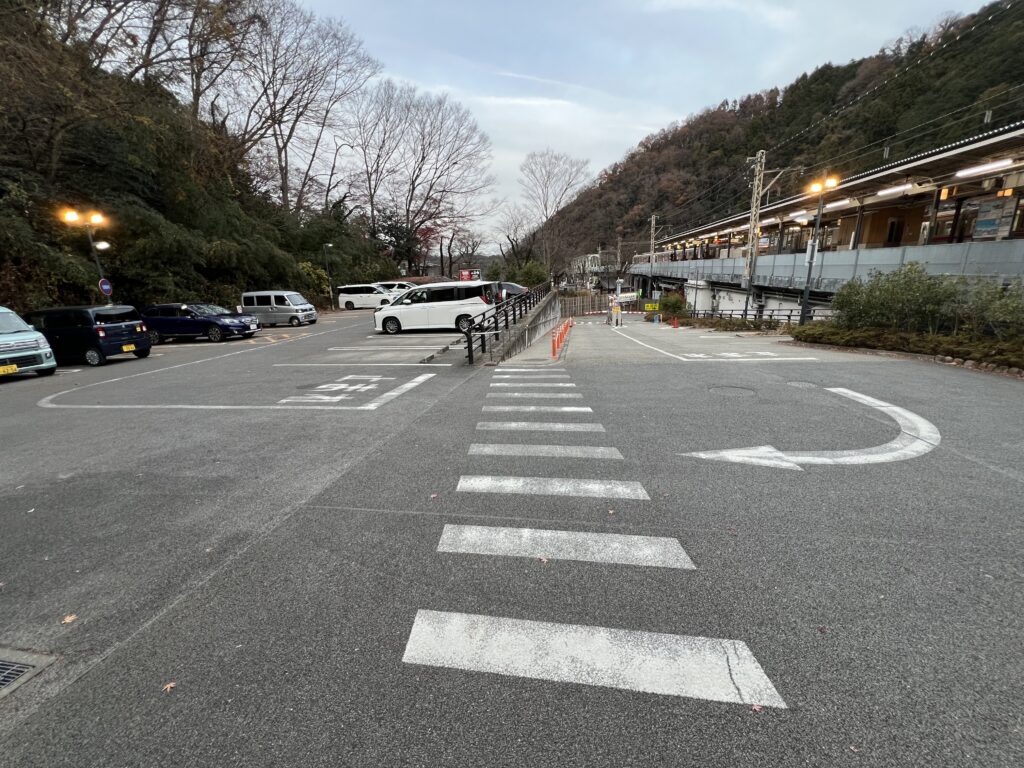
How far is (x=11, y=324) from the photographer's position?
1130cm

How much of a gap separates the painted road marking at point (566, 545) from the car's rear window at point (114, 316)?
50.2ft

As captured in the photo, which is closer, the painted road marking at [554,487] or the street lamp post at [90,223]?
the painted road marking at [554,487]

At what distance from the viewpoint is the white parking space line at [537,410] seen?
6.85m

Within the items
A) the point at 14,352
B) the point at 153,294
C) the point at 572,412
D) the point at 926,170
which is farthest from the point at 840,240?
the point at 153,294

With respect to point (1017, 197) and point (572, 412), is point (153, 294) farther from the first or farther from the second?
point (1017, 197)

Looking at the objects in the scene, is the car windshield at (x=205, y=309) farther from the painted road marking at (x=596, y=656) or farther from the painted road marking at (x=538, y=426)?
the painted road marking at (x=596, y=656)

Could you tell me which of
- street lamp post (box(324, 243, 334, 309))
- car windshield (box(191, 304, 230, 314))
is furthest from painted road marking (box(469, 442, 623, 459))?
street lamp post (box(324, 243, 334, 309))

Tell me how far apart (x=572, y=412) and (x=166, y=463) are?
5.30m

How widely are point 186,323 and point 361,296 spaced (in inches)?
692

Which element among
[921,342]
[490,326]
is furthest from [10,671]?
[921,342]

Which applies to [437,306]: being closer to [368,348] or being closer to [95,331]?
[368,348]

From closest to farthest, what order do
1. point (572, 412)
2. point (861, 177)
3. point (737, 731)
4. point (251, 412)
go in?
1. point (737, 731)
2. point (572, 412)
3. point (251, 412)
4. point (861, 177)

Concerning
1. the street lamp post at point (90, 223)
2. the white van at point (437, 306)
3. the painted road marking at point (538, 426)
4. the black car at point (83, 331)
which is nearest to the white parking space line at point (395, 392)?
the painted road marking at point (538, 426)

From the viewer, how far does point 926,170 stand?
17391 millimetres
